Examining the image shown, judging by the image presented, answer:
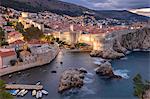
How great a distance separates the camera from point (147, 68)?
25.0 meters

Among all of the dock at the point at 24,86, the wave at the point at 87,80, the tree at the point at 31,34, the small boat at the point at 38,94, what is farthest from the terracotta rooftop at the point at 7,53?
the tree at the point at 31,34

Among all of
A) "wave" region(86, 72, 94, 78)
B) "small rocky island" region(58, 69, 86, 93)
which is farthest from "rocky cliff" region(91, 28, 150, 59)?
"small rocky island" region(58, 69, 86, 93)

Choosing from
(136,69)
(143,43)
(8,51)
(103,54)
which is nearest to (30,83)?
(8,51)

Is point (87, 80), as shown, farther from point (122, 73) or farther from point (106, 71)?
point (122, 73)

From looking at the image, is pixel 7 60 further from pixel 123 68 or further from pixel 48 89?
pixel 123 68

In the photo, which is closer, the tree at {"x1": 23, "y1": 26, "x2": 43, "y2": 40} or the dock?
the dock

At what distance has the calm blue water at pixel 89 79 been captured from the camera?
16562 mm

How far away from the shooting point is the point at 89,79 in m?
19.9

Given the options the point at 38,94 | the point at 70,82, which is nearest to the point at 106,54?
the point at 70,82

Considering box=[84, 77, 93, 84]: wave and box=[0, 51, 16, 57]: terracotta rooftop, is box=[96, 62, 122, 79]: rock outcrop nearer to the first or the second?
box=[84, 77, 93, 84]: wave

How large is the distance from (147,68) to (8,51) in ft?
32.9

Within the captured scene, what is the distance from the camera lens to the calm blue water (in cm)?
1656

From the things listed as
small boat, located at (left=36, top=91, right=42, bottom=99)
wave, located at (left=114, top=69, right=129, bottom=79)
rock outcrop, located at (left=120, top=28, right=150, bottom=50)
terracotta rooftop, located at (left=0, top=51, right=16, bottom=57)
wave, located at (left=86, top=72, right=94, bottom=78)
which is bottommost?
rock outcrop, located at (left=120, top=28, right=150, bottom=50)

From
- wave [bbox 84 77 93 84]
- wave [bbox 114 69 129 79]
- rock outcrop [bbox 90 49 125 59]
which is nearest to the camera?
wave [bbox 84 77 93 84]
